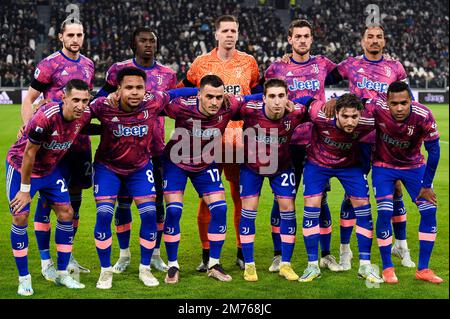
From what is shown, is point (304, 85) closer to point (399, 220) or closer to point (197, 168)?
point (197, 168)

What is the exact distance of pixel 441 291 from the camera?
6.78 meters

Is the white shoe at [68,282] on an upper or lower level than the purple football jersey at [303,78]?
lower

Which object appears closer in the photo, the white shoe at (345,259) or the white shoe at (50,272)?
the white shoe at (50,272)

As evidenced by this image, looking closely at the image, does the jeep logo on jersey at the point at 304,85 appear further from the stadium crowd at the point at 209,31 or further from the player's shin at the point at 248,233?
the stadium crowd at the point at 209,31

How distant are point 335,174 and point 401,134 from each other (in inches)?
28.7

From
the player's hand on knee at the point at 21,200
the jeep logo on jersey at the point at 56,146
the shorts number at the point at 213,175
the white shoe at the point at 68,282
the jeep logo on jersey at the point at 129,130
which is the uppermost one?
the jeep logo on jersey at the point at 129,130

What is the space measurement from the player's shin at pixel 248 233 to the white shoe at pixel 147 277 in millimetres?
898

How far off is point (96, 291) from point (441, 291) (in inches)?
120

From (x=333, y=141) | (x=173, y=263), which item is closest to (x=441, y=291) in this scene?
(x=333, y=141)

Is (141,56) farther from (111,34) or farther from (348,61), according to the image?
(111,34)

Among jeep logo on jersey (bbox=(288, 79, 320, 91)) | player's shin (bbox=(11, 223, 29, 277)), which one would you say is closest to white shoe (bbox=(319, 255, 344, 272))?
jeep logo on jersey (bbox=(288, 79, 320, 91))

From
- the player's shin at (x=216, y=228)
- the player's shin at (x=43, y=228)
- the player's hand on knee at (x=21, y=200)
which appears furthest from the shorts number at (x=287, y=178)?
the player's hand on knee at (x=21, y=200)

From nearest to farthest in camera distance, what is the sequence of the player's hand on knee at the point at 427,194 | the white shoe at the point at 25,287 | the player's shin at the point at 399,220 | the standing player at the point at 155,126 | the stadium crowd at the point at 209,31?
the white shoe at the point at 25,287, the player's hand on knee at the point at 427,194, the standing player at the point at 155,126, the player's shin at the point at 399,220, the stadium crowd at the point at 209,31

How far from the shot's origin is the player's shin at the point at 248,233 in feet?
24.0
